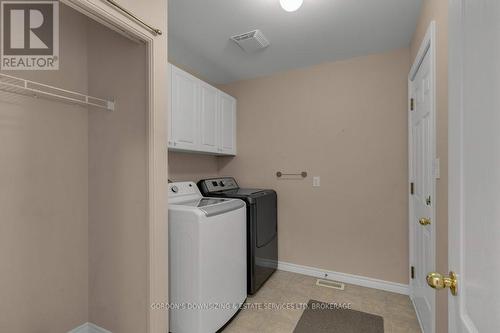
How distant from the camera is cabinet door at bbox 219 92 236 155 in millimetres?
2793

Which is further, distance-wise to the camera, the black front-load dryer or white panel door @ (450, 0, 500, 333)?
the black front-load dryer

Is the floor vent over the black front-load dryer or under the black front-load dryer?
under

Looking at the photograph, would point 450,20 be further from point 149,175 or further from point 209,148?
point 209,148

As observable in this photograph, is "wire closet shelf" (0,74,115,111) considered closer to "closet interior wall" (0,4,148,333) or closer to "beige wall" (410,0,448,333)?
"closet interior wall" (0,4,148,333)

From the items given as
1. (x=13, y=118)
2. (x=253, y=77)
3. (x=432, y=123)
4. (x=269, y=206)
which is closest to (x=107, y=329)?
(x=13, y=118)

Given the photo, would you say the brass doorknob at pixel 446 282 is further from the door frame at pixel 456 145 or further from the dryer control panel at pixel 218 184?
the dryer control panel at pixel 218 184

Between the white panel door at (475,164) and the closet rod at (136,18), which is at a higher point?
the closet rod at (136,18)

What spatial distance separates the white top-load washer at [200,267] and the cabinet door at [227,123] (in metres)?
1.12

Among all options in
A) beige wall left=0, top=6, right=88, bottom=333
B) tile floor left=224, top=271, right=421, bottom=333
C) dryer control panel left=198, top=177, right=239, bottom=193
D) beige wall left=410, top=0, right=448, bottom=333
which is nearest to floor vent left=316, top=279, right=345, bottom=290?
tile floor left=224, top=271, right=421, bottom=333

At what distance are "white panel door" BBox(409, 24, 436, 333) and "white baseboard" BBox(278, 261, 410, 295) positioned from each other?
16 cm

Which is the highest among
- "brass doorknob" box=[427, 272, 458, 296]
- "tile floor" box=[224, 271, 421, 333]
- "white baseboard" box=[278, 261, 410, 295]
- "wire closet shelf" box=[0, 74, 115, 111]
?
"wire closet shelf" box=[0, 74, 115, 111]

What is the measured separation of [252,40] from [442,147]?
168 cm

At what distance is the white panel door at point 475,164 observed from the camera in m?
0.45
